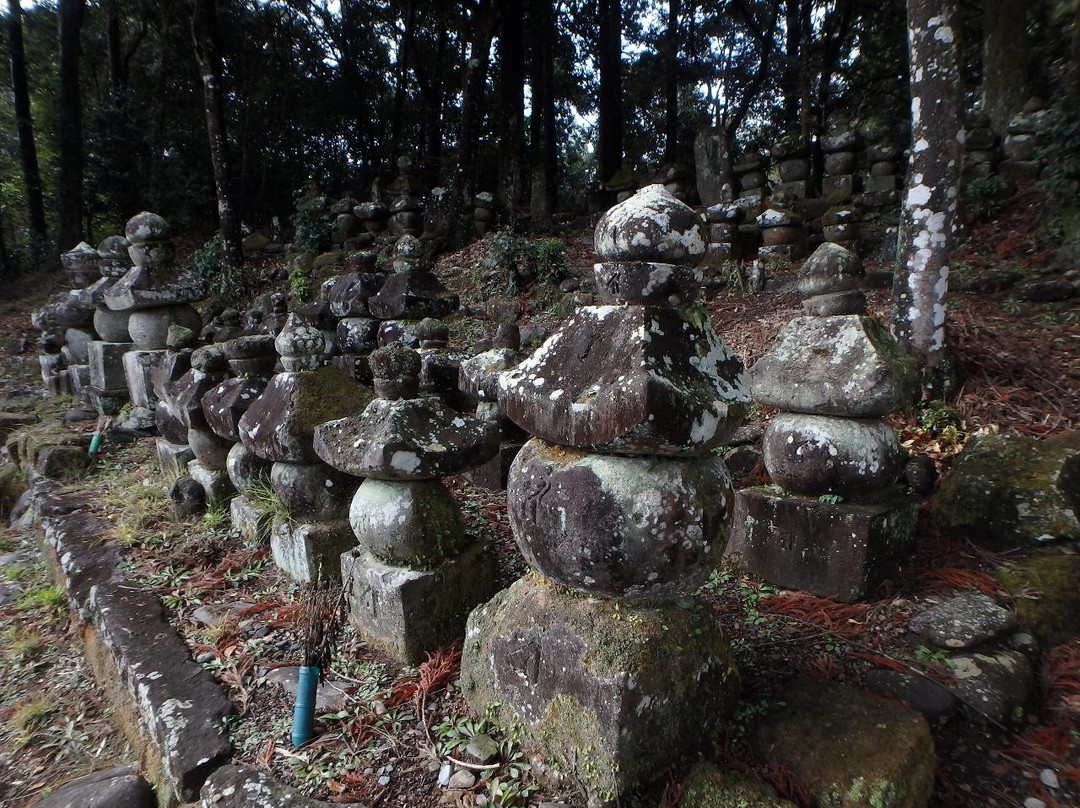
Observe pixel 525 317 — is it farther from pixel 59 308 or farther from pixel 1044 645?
pixel 1044 645

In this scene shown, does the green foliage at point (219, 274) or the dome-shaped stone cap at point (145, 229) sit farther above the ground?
the green foliage at point (219, 274)

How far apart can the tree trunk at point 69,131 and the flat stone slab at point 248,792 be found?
17391 millimetres

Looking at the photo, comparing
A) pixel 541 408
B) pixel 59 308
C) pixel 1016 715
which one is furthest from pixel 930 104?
pixel 59 308

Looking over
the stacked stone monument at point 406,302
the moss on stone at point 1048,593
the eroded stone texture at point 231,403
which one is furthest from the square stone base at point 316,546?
the moss on stone at point 1048,593

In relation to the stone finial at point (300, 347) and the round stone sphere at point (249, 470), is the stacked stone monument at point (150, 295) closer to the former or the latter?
the round stone sphere at point (249, 470)

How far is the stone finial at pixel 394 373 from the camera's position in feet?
7.89

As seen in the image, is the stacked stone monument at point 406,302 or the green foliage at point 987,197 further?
the green foliage at point 987,197

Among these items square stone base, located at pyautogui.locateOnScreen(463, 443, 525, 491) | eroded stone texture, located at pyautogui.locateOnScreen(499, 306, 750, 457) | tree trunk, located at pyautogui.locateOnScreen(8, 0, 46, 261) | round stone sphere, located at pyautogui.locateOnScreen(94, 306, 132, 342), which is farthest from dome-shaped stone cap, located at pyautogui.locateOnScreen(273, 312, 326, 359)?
tree trunk, located at pyautogui.locateOnScreen(8, 0, 46, 261)

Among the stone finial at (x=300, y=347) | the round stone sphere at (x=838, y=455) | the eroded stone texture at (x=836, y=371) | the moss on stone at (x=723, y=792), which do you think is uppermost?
the stone finial at (x=300, y=347)

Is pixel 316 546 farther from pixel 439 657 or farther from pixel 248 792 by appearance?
pixel 248 792

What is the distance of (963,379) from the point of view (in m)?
4.43

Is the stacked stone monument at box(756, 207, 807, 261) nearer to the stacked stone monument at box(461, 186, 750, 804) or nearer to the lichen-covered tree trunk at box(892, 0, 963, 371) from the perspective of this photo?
the lichen-covered tree trunk at box(892, 0, 963, 371)

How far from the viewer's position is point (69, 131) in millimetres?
14445

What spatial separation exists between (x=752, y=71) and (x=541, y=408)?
21.0 metres
